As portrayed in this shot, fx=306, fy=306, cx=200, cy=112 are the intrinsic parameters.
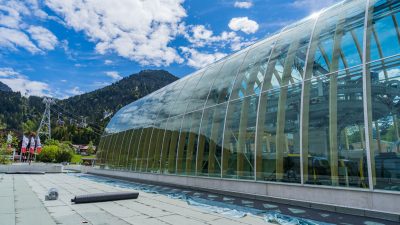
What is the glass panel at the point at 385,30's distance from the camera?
403 inches

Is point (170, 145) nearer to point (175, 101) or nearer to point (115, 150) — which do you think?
point (175, 101)

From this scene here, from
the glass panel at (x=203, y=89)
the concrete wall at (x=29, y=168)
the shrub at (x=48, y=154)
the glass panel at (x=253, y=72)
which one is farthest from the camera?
the shrub at (x=48, y=154)

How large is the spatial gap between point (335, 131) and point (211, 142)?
26.3 ft

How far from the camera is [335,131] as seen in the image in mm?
11055

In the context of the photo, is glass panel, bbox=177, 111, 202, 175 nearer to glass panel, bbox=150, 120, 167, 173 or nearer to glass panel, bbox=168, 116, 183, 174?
glass panel, bbox=168, 116, 183, 174

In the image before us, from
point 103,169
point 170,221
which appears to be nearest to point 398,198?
point 170,221

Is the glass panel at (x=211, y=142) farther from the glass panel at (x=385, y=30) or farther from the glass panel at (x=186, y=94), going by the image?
the glass panel at (x=385, y=30)

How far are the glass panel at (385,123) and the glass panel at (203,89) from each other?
11.4m

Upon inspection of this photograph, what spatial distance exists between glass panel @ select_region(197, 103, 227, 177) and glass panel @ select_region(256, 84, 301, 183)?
337cm

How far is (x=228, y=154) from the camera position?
16.2 meters

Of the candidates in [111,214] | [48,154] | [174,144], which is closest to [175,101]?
[174,144]

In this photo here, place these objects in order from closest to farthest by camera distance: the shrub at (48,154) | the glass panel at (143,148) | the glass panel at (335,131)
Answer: the glass panel at (335,131)
the glass panel at (143,148)
the shrub at (48,154)

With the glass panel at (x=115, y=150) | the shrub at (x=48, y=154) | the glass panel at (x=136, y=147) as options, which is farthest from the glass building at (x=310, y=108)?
the shrub at (x=48, y=154)

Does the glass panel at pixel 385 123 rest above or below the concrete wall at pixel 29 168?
above
